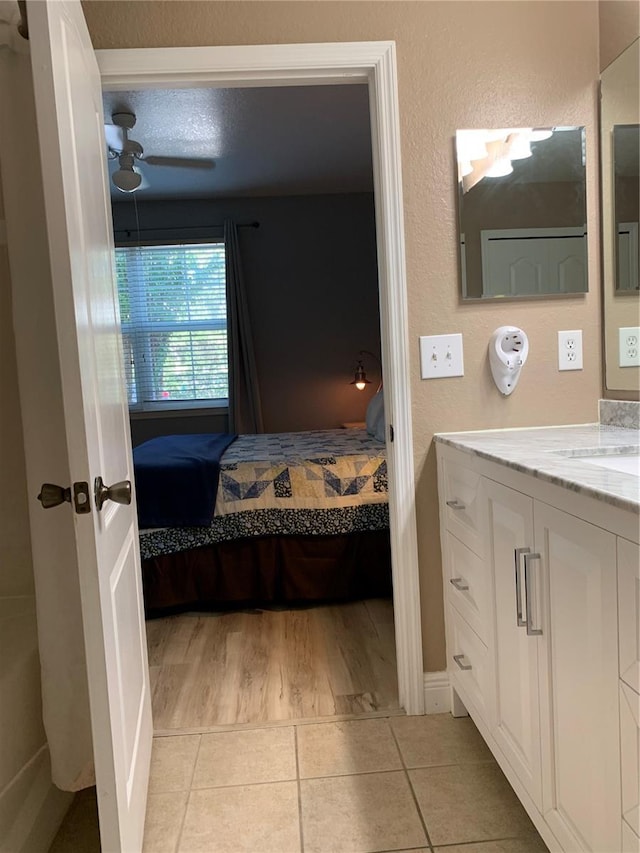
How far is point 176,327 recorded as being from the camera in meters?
5.36

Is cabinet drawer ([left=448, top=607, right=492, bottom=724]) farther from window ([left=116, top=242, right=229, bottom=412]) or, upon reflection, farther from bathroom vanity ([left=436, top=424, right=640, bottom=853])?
window ([left=116, top=242, right=229, bottom=412])

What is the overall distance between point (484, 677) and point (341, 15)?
191cm

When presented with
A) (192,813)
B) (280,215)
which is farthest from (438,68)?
(280,215)

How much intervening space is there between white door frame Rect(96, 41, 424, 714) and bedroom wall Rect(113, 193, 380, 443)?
3579 millimetres

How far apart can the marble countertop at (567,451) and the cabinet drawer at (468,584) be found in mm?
301

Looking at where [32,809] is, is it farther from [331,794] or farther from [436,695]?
[436,695]

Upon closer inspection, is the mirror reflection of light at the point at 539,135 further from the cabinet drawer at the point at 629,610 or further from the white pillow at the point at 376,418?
the white pillow at the point at 376,418

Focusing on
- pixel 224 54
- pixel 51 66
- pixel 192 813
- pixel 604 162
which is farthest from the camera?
pixel 604 162

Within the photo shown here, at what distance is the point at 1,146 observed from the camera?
126 centimetres

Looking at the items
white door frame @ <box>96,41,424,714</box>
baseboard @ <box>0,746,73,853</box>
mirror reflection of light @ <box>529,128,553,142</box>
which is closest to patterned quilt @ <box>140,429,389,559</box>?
white door frame @ <box>96,41,424,714</box>

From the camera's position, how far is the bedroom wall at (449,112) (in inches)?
67.6

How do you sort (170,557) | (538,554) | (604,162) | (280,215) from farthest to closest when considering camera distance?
(280,215) < (170,557) < (604,162) < (538,554)

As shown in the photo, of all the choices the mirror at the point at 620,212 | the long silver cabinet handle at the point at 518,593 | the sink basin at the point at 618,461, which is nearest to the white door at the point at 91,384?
the long silver cabinet handle at the point at 518,593

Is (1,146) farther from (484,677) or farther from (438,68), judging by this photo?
(484,677)
